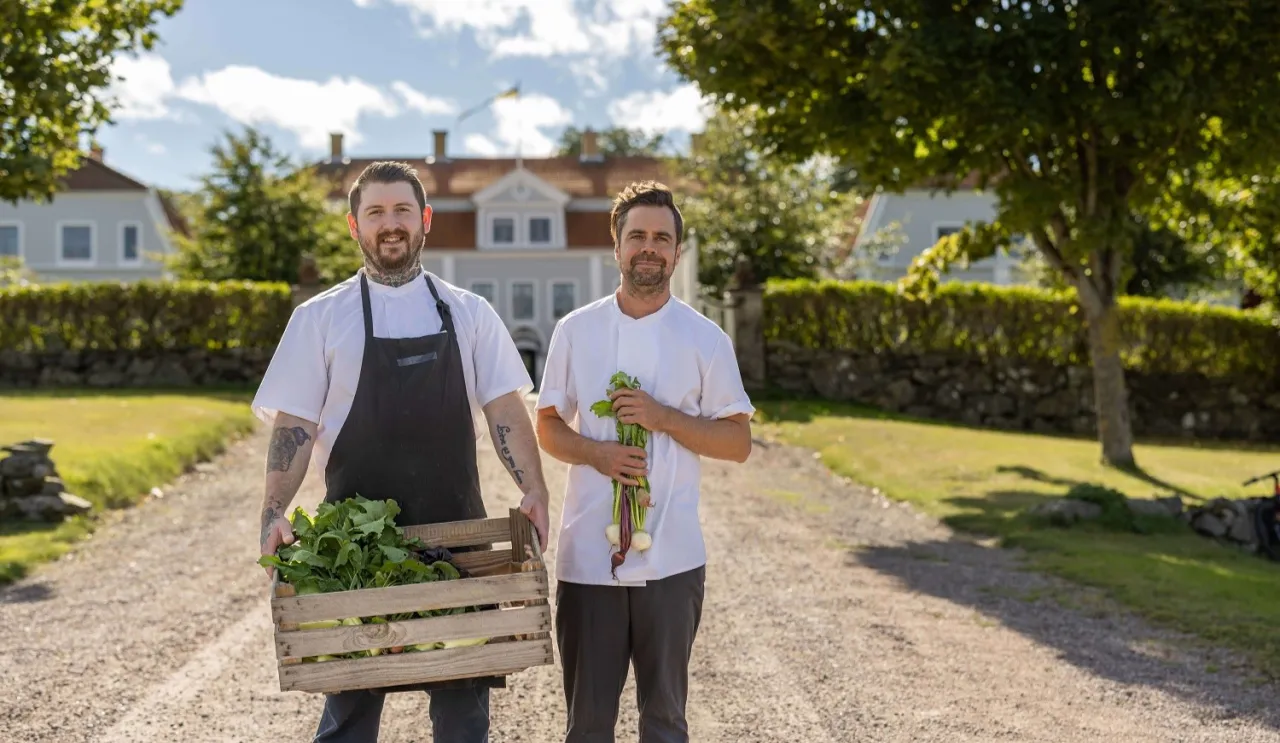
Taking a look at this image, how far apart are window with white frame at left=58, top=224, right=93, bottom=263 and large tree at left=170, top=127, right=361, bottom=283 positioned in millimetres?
20078

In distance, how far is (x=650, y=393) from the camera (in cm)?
429

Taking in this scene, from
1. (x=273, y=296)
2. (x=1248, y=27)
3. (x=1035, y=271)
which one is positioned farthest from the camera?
(x=1035, y=271)

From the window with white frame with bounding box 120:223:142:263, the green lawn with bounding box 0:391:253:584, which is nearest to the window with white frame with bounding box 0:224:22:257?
the window with white frame with bounding box 120:223:142:263

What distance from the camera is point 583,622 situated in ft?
14.0

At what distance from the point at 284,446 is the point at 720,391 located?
137 cm

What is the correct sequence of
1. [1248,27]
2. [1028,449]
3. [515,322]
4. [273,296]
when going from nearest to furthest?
[1248,27]
[1028,449]
[273,296]
[515,322]

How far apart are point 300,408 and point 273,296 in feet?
85.5

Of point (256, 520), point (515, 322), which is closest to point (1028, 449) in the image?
point (256, 520)

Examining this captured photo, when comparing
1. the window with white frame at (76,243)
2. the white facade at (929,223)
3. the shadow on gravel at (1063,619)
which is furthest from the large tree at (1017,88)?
the window with white frame at (76,243)

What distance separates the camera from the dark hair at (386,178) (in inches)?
167

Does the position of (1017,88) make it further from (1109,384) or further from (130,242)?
(130,242)

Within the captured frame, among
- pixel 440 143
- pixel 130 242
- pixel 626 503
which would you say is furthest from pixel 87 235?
pixel 626 503

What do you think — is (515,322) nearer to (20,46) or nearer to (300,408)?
(20,46)

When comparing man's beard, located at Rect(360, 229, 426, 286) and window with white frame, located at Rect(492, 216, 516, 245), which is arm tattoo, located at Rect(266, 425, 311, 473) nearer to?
man's beard, located at Rect(360, 229, 426, 286)
